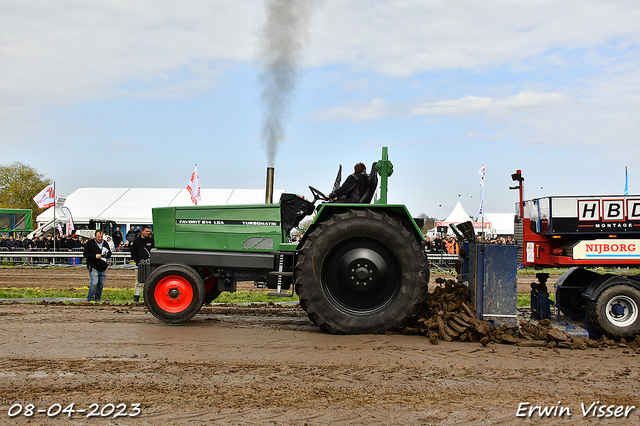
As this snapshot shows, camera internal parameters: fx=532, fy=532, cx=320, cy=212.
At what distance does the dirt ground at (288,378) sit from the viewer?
371cm

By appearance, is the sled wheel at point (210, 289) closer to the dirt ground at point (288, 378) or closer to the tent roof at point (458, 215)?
the dirt ground at point (288, 378)

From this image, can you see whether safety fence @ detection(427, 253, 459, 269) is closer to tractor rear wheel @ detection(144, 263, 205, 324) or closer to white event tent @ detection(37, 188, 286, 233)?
white event tent @ detection(37, 188, 286, 233)

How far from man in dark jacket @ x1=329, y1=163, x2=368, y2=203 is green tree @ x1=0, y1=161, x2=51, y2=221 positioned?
52051 millimetres

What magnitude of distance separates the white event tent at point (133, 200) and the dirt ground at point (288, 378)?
21.5 m

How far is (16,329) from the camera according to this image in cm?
636

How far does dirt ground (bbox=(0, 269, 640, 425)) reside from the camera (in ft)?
12.2

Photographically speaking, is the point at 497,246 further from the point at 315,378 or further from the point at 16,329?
the point at 16,329

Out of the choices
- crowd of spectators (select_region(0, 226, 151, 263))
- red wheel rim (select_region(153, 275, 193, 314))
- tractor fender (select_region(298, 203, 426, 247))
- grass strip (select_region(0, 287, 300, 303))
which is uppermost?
tractor fender (select_region(298, 203, 426, 247))

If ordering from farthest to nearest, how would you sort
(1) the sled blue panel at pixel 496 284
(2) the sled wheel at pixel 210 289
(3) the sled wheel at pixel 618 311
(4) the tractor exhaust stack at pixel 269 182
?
(2) the sled wheel at pixel 210 289
(4) the tractor exhaust stack at pixel 269 182
(1) the sled blue panel at pixel 496 284
(3) the sled wheel at pixel 618 311

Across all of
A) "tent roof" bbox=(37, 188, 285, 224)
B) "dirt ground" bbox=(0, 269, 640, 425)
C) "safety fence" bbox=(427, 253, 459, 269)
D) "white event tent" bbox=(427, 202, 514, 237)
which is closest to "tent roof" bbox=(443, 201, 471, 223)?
"white event tent" bbox=(427, 202, 514, 237)

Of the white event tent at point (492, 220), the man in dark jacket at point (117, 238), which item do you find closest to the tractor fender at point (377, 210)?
the man in dark jacket at point (117, 238)

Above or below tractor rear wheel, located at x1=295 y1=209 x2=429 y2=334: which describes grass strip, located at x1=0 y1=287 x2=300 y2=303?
below

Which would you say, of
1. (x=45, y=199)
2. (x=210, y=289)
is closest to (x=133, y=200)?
(x=45, y=199)

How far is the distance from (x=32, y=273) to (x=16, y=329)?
11.7 metres
